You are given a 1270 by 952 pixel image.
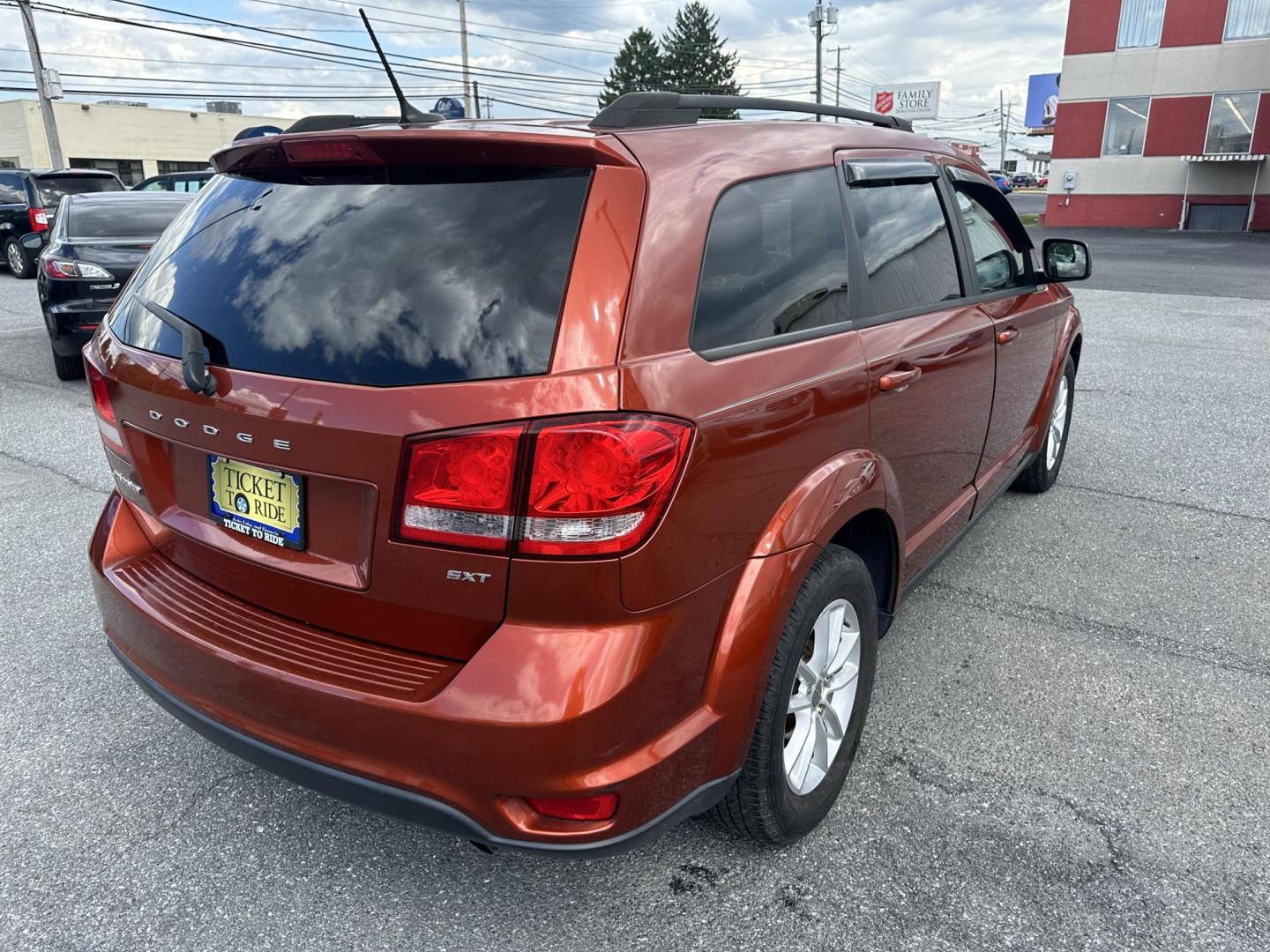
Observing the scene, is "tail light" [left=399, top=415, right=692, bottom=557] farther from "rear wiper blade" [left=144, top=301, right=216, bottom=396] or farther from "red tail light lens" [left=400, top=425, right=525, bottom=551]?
"rear wiper blade" [left=144, top=301, right=216, bottom=396]

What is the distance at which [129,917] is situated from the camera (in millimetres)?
2152

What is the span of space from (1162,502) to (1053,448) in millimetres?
623

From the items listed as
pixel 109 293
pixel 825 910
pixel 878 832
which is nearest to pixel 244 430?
pixel 825 910

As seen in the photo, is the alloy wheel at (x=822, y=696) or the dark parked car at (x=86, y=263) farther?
the dark parked car at (x=86, y=263)

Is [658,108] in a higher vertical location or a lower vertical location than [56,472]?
higher

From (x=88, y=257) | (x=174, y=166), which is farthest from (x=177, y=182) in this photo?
(x=174, y=166)

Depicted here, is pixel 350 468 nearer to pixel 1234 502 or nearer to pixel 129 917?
pixel 129 917

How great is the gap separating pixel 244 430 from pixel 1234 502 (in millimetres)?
4918

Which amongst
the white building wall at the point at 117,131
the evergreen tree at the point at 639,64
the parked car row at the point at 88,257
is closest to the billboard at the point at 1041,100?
the evergreen tree at the point at 639,64

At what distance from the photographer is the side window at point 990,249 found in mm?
3486

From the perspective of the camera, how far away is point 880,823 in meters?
2.44

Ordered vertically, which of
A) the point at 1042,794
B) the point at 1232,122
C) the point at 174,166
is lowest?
the point at 174,166

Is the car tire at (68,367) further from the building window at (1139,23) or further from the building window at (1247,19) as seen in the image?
the building window at (1247,19)

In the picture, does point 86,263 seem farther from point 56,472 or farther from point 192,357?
point 192,357
